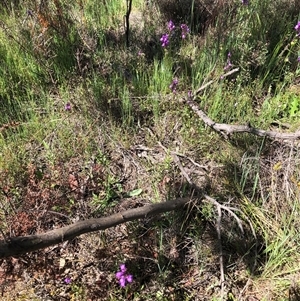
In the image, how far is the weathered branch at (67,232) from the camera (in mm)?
1413

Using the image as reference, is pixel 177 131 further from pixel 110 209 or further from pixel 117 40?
pixel 117 40

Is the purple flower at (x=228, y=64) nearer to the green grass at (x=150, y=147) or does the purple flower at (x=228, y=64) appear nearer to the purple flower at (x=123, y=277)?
the green grass at (x=150, y=147)

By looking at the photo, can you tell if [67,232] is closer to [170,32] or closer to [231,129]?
[231,129]

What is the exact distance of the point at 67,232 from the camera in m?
1.61

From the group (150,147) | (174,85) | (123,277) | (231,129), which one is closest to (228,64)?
(174,85)

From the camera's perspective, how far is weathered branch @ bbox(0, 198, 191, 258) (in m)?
1.41

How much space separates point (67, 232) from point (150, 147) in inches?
50.7

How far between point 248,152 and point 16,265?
1806 millimetres

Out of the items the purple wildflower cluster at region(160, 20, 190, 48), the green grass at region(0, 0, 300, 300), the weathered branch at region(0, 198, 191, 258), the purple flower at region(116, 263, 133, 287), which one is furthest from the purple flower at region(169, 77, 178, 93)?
the purple flower at region(116, 263, 133, 287)

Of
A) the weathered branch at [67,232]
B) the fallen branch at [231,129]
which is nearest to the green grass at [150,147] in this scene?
the fallen branch at [231,129]

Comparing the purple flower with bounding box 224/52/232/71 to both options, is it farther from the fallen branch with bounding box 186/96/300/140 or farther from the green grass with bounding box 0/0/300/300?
the fallen branch with bounding box 186/96/300/140

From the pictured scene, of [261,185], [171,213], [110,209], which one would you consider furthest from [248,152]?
[110,209]

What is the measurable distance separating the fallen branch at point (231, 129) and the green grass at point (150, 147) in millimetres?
73

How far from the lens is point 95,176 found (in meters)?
2.51
